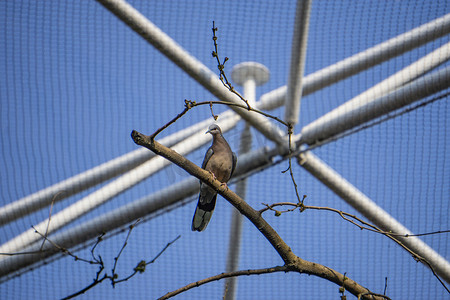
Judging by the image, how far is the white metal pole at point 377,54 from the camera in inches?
184

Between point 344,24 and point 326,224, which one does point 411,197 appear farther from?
point 344,24

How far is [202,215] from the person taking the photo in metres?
4.17

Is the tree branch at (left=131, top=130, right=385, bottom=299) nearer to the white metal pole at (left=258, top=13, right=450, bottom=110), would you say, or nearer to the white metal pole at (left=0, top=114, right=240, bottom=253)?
the white metal pole at (left=0, top=114, right=240, bottom=253)

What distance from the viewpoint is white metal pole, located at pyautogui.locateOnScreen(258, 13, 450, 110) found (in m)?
4.69

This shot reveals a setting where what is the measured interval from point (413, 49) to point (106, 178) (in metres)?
2.92

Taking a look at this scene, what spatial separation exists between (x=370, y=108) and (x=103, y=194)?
2357 millimetres

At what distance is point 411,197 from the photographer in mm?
5484

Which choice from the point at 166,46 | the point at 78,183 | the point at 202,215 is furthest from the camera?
the point at 78,183

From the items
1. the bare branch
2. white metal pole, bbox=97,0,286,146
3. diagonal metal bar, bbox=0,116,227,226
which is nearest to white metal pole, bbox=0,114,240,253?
diagonal metal bar, bbox=0,116,227,226

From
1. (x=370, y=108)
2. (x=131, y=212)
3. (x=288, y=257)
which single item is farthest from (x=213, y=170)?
(x=288, y=257)

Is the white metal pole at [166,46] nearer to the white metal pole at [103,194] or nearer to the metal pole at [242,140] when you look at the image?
the metal pole at [242,140]

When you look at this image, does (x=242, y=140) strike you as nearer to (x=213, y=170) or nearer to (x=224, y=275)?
(x=213, y=170)

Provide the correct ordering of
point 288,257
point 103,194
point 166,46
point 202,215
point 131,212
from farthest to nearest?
point 103,194 < point 131,212 < point 166,46 < point 202,215 < point 288,257

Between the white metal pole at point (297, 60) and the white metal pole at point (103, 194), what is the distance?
83 centimetres
